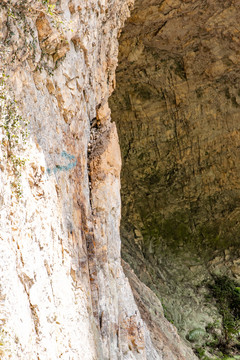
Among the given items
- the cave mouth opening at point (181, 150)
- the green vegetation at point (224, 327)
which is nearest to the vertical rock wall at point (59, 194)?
A: the green vegetation at point (224, 327)

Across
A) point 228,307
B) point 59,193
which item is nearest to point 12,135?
point 59,193

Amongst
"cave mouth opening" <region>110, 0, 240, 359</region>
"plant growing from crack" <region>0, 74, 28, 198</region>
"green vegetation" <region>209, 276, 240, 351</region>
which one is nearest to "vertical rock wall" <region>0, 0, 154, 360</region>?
"plant growing from crack" <region>0, 74, 28, 198</region>

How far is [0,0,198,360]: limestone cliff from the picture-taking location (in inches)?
90.7

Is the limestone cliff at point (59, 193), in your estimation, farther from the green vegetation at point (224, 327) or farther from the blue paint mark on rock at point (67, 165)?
the green vegetation at point (224, 327)

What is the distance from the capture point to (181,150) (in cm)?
983

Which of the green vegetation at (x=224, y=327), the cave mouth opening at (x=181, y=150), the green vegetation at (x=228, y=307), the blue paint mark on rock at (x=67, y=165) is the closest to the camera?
the blue paint mark on rock at (x=67, y=165)

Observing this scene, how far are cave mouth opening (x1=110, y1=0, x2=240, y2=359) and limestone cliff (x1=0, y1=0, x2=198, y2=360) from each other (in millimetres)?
4382

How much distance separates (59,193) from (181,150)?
711 centimetres

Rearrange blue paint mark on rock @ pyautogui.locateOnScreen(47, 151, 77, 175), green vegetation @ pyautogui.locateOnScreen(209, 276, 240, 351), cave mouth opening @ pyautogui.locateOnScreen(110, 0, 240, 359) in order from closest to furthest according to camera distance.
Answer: blue paint mark on rock @ pyautogui.locateOnScreen(47, 151, 77, 175) < green vegetation @ pyautogui.locateOnScreen(209, 276, 240, 351) < cave mouth opening @ pyautogui.locateOnScreen(110, 0, 240, 359)

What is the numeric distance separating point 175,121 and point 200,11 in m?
2.51

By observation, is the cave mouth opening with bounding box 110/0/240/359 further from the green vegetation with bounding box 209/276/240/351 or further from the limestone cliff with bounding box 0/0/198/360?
the limestone cliff with bounding box 0/0/198/360

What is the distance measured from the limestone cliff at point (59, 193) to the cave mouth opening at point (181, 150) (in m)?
4.38

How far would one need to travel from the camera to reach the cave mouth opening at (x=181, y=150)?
8.95 m

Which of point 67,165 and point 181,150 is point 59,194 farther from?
point 181,150
